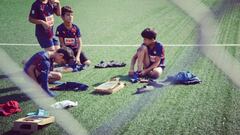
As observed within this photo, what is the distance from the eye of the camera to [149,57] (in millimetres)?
7078

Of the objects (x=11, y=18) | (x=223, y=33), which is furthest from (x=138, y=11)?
(x=223, y=33)

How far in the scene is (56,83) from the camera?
6.63 m

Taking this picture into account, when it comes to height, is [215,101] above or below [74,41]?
below

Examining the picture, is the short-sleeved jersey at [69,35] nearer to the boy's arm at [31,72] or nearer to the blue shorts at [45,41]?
the blue shorts at [45,41]

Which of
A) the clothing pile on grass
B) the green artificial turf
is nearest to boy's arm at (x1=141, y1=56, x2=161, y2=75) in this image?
the green artificial turf

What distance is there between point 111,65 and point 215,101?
277 cm

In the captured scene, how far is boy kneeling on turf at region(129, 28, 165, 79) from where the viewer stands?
689cm

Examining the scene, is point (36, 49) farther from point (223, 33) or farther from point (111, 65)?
point (223, 33)

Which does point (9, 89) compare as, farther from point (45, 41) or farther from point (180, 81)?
point (180, 81)

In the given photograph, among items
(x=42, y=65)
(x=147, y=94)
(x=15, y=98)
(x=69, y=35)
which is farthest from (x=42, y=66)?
(x=69, y=35)

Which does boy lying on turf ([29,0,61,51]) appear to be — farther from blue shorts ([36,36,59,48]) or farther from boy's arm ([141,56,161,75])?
boy's arm ([141,56,161,75])

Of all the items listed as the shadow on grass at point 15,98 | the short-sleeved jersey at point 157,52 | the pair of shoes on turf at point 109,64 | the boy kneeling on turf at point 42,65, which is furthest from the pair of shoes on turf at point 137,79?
the shadow on grass at point 15,98

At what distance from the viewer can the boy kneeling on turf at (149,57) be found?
6.89 metres

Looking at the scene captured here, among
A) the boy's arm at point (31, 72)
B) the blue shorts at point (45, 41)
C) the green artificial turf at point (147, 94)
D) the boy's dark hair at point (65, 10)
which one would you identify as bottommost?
the green artificial turf at point (147, 94)
